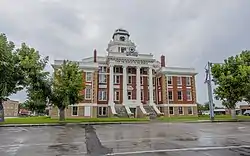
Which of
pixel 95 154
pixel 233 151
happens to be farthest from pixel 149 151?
pixel 233 151

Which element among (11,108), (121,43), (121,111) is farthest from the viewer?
(11,108)

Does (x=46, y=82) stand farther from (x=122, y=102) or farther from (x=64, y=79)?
(x=122, y=102)

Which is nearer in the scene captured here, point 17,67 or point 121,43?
point 17,67

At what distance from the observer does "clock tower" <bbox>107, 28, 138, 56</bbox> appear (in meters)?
56.0

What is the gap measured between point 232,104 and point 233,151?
27.5 meters

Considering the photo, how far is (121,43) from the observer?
56406 millimetres

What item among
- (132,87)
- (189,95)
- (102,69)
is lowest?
(189,95)

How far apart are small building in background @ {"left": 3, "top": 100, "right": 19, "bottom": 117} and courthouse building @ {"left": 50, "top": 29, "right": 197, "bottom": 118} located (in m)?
77.3

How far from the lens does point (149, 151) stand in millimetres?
8664

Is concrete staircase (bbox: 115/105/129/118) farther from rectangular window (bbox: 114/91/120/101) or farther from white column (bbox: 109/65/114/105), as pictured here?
rectangular window (bbox: 114/91/120/101)

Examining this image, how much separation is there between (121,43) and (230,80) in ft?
93.5

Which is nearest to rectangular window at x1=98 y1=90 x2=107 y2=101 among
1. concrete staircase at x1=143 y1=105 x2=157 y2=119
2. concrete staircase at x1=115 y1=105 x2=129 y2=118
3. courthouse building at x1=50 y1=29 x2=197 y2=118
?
→ courthouse building at x1=50 y1=29 x2=197 y2=118

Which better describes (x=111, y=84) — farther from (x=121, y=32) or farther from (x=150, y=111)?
(x=121, y=32)

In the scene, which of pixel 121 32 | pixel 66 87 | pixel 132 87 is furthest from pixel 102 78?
pixel 66 87
